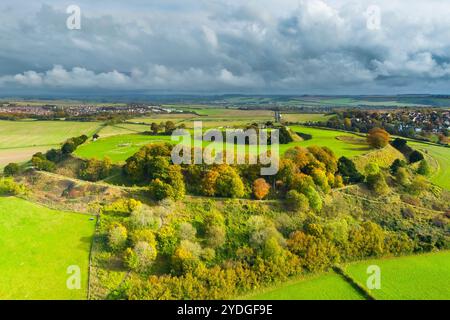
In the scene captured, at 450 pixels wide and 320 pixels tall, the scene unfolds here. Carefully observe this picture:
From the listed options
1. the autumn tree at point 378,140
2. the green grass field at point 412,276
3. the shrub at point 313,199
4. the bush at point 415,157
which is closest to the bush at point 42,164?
the shrub at point 313,199

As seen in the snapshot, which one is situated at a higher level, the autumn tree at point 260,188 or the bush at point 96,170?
the bush at point 96,170


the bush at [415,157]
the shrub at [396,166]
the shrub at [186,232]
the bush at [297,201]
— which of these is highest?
the bush at [415,157]

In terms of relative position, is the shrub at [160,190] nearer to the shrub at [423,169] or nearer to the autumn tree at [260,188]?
the autumn tree at [260,188]

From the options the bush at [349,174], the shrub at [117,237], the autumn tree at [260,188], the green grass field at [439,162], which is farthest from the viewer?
the green grass field at [439,162]

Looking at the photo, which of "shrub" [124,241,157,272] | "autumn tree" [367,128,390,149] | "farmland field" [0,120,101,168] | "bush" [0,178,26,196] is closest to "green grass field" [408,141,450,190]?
"autumn tree" [367,128,390,149]

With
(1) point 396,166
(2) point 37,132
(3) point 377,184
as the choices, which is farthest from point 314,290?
(2) point 37,132

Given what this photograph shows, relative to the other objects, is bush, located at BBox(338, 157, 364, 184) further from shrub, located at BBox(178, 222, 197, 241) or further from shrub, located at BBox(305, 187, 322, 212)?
shrub, located at BBox(178, 222, 197, 241)
